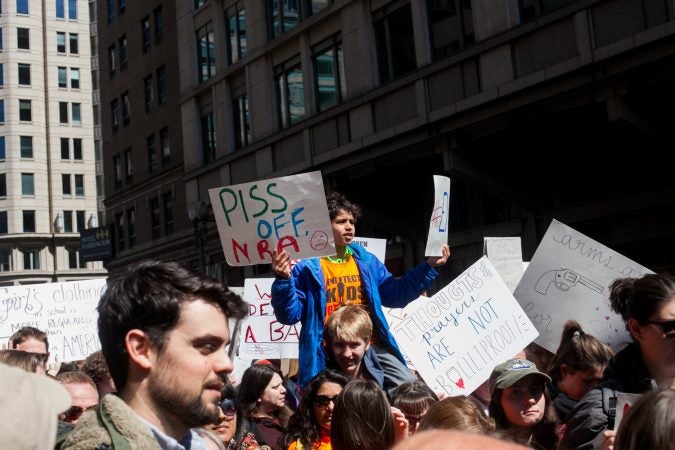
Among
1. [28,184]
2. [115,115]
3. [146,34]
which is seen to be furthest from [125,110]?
[28,184]

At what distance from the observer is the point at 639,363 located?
13.3 ft

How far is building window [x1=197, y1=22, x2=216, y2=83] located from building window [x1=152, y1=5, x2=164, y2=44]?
22.7 ft

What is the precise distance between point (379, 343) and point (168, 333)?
357 cm

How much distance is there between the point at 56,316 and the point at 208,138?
54.6ft

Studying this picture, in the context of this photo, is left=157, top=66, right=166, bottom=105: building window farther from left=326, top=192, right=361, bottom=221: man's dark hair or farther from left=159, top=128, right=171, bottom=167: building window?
left=326, top=192, right=361, bottom=221: man's dark hair

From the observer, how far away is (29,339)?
23.5 feet

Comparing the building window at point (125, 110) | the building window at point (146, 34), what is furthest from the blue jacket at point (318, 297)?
the building window at point (125, 110)

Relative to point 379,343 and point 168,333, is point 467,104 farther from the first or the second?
point 168,333

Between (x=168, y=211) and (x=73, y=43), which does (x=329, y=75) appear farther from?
(x=73, y=43)

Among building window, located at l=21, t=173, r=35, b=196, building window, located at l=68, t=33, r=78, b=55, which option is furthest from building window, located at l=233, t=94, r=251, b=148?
building window, located at l=68, t=33, r=78, b=55

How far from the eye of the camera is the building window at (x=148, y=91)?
34562 mm

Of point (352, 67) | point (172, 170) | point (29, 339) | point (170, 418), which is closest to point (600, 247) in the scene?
point (29, 339)

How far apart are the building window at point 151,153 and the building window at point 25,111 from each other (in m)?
41.3

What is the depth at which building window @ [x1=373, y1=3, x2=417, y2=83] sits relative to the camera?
707 inches
